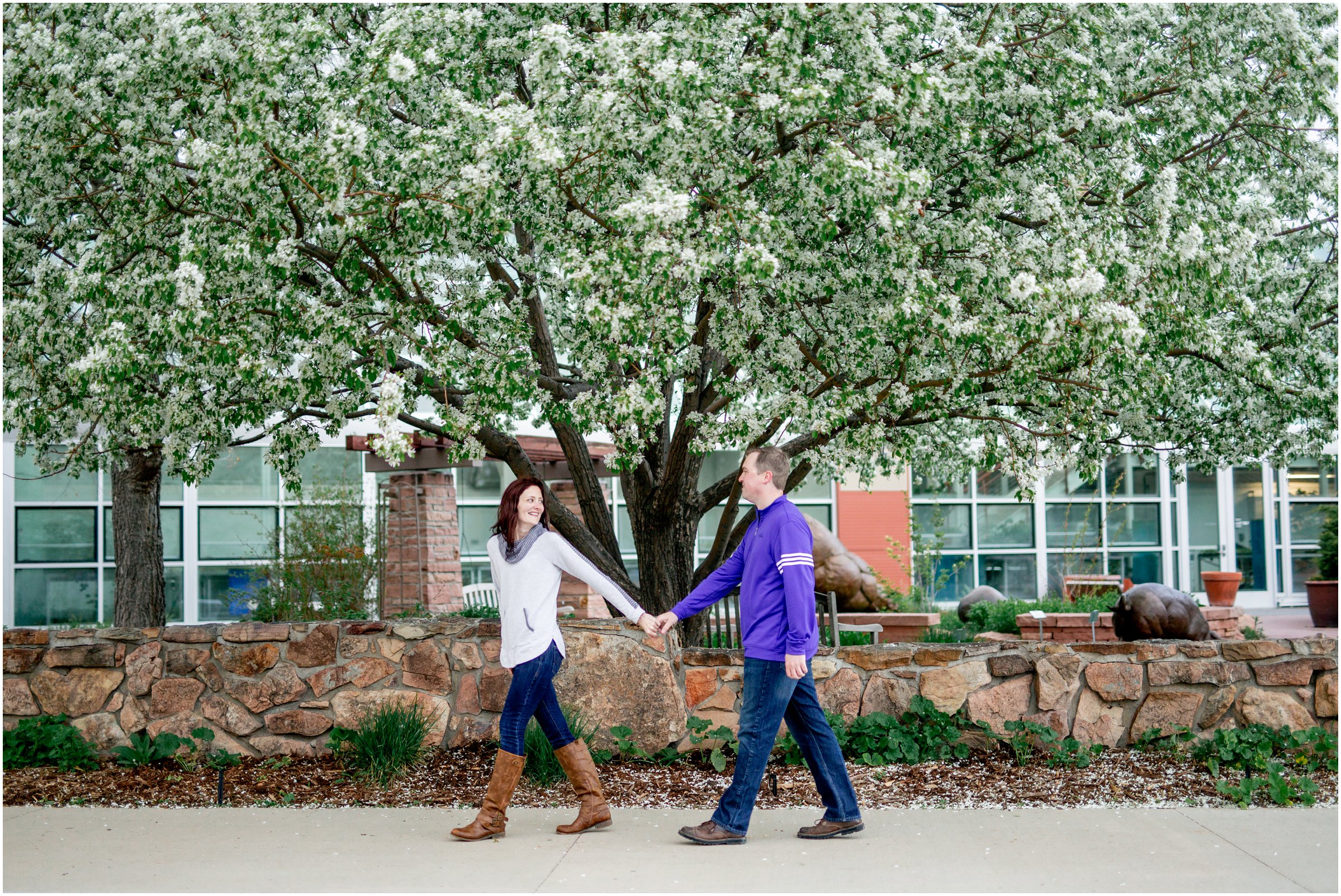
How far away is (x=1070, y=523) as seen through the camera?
696 inches

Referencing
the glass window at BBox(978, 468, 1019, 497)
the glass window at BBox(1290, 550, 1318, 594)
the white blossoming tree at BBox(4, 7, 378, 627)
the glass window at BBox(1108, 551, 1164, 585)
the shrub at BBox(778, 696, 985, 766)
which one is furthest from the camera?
the glass window at BBox(1290, 550, 1318, 594)

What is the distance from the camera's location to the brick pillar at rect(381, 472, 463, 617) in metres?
13.2

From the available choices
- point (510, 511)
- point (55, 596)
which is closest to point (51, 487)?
point (55, 596)

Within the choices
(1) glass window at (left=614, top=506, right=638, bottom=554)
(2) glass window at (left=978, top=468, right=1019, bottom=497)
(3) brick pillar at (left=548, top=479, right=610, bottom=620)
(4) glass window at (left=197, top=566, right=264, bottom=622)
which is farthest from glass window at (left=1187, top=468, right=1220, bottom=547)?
(4) glass window at (left=197, top=566, right=264, bottom=622)

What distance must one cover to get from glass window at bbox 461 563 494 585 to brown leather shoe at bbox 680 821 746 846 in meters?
10.6

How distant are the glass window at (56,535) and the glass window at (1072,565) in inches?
464

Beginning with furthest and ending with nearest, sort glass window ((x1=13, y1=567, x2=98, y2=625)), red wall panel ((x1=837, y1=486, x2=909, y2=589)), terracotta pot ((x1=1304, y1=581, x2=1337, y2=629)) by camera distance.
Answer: red wall panel ((x1=837, y1=486, x2=909, y2=589)), terracotta pot ((x1=1304, y1=581, x2=1337, y2=629)), glass window ((x1=13, y1=567, x2=98, y2=625))

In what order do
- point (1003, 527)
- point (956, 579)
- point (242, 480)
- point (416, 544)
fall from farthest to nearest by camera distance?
point (1003, 527)
point (956, 579)
point (242, 480)
point (416, 544)

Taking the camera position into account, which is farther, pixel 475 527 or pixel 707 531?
pixel 707 531

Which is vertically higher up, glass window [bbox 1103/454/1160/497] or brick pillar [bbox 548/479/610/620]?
glass window [bbox 1103/454/1160/497]

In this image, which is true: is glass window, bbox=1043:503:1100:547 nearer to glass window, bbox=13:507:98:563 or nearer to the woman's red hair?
glass window, bbox=13:507:98:563

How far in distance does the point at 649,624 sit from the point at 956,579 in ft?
42.4

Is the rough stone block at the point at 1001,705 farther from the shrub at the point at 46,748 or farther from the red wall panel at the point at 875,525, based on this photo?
the red wall panel at the point at 875,525

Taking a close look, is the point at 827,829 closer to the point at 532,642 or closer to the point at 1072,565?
the point at 532,642
